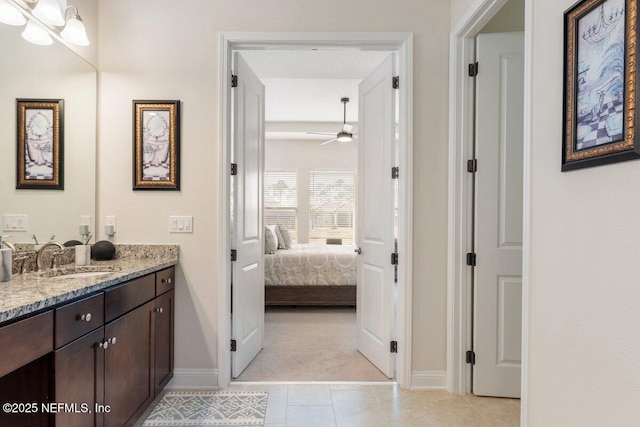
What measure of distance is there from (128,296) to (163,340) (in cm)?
61

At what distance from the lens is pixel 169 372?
2.47 metres

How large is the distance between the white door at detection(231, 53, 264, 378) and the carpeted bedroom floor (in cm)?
20

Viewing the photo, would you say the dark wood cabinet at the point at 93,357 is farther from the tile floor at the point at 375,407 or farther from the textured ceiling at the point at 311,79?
the textured ceiling at the point at 311,79

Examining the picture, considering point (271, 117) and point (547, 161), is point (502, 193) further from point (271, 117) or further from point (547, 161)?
point (271, 117)

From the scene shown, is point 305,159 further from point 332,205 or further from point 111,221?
point 111,221

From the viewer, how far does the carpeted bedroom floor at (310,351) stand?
2799mm

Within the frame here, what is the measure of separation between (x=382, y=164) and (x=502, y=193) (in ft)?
2.86

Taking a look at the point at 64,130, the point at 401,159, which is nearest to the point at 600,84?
the point at 401,159

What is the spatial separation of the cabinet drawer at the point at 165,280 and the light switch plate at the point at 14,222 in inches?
28.5

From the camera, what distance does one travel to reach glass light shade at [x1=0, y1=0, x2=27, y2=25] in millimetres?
1788

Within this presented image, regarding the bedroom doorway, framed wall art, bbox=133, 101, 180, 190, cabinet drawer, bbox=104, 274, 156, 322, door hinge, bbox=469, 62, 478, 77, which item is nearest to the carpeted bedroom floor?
the bedroom doorway

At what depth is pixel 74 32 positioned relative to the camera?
216 cm

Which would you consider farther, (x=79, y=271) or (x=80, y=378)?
(x=79, y=271)

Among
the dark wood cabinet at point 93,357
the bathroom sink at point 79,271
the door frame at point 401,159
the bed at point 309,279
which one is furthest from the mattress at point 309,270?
the bathroom sink at point 79,271
